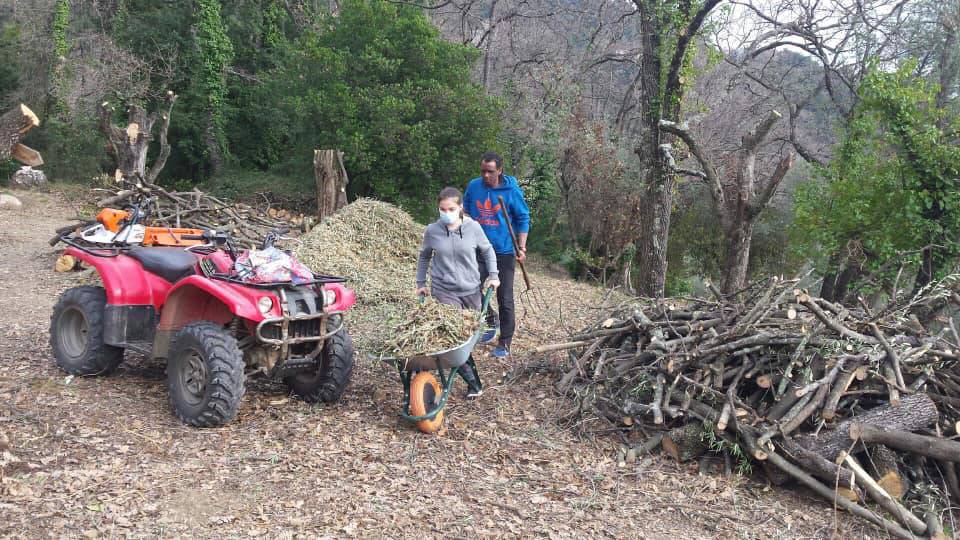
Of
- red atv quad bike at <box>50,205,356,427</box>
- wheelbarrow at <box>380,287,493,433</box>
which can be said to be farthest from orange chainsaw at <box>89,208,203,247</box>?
wheelbarrow at <box>380,287,493,433</box>

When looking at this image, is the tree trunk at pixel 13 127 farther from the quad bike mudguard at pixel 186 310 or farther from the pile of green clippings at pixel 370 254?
the quad bike mudguard at pixel 186 310

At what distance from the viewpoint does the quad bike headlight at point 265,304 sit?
4258 mm

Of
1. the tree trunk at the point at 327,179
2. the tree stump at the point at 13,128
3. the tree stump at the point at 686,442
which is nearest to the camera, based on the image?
the tree stump at the point at 686,442

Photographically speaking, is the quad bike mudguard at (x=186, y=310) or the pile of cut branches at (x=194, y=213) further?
the pile of cut branches at (x=194, y=213)

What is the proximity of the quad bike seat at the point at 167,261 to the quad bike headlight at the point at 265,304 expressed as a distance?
0.82 meters

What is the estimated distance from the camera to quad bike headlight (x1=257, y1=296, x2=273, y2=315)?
14.0 ft

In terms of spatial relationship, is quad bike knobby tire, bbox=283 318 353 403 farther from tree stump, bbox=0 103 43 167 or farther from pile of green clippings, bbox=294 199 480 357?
tree stump, bbox=0 103 43 167

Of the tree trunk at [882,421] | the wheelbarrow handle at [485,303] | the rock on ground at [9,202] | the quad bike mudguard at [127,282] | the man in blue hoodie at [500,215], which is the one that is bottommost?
the rock on ground at [9,202]

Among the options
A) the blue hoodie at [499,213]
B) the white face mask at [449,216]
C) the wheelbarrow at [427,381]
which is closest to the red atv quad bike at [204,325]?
the wheelbarrow at [427,381]

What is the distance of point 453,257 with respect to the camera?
16.8 feet

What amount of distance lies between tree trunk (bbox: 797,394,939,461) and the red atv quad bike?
2.98m

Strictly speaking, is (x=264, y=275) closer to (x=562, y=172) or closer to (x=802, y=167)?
(x=562, y=172)

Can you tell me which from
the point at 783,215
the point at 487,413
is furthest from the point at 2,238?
the point at 783,215

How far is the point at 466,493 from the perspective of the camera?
3.94 meters
